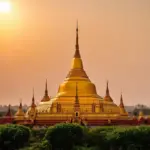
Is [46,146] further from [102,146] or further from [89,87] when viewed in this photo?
[89,87]

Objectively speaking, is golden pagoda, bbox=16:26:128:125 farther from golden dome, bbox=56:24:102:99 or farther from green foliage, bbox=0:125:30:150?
green foliage, bbox=0:125:30:150

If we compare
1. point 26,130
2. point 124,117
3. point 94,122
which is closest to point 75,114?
point 94,122

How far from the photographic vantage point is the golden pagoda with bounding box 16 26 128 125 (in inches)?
1618

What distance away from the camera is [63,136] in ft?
107

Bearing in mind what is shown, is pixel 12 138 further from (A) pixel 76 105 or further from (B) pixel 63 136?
(A) pixel 76 105

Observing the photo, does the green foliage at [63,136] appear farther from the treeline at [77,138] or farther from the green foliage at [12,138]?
the green foliage at [12,138]

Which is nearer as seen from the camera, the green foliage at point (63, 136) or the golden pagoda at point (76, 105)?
the green foliage at point (63, 136)

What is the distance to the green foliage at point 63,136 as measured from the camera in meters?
32.8

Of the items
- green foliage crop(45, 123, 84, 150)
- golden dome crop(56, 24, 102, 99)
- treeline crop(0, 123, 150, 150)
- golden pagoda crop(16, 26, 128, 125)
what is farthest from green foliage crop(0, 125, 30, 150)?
golden dome crop(56, 24, 102, 99)

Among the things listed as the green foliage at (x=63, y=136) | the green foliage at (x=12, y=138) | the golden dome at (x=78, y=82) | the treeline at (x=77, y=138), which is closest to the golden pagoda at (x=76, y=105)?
the golden dome at (x=78, y=82)

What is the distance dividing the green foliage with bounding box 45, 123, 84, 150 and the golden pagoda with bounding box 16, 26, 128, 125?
7.46 meters

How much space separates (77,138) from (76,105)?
8.66 metres

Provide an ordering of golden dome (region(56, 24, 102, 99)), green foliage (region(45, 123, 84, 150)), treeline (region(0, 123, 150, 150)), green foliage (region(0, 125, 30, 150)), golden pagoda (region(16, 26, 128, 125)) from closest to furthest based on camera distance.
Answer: treeline (region(0, 123, 150, 150)) < green foliage (region(45, 123, 84, 150)) < green foliage (region(0, 125, 30, 150)) < golden pagoda (region(16, 26, 128, 125)) < golden dome (region(56, 24, 102, 99))

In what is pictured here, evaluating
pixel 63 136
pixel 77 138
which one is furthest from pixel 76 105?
pixel 63 136
